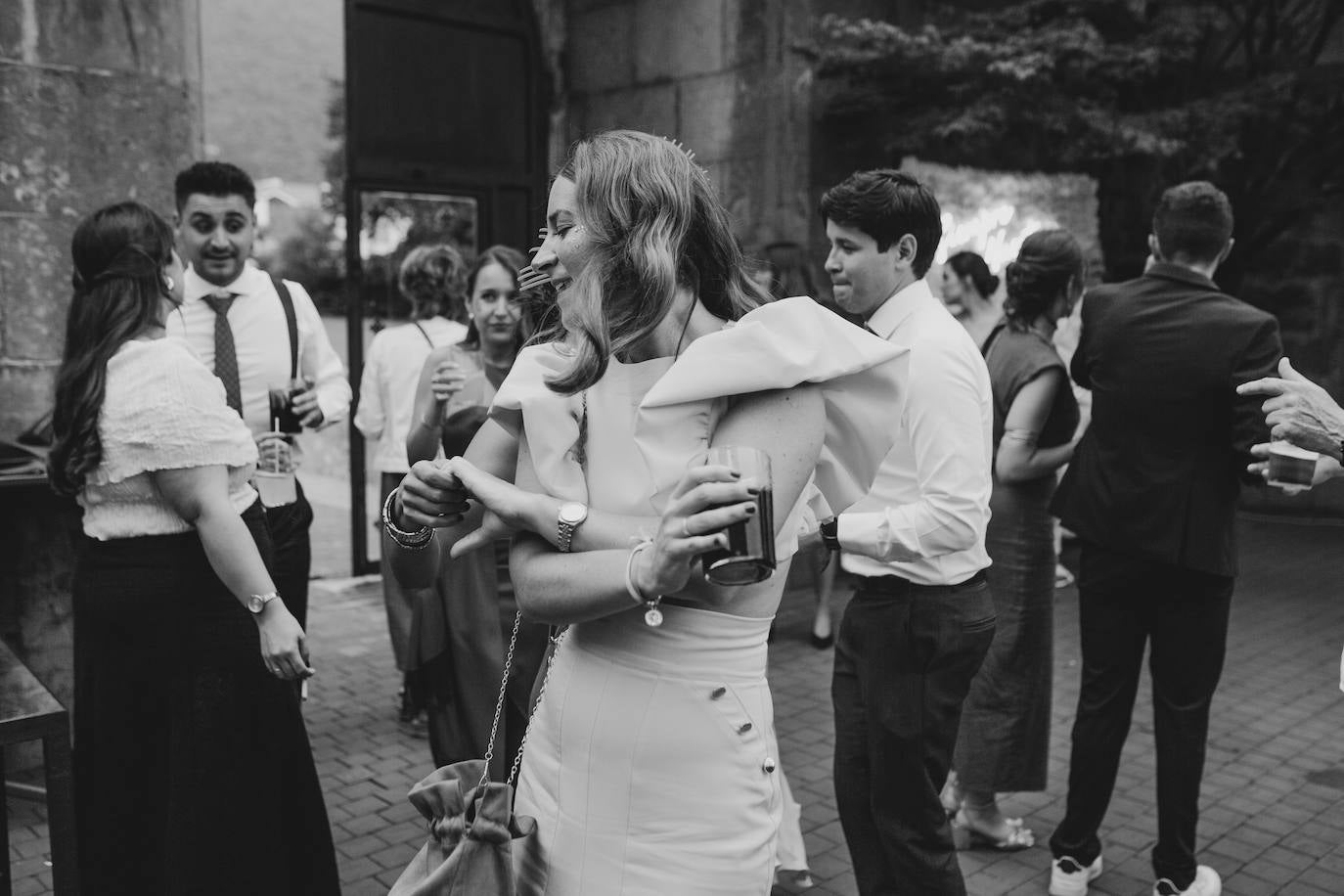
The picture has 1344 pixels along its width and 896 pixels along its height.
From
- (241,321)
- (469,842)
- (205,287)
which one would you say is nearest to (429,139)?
(205,287)

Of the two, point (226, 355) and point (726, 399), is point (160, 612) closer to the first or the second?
point (226, 355)

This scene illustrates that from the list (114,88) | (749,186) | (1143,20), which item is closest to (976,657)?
Result: (114,88)

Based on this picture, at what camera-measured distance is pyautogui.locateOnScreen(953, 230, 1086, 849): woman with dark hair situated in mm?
4102

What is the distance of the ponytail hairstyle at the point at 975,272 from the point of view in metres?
5.95

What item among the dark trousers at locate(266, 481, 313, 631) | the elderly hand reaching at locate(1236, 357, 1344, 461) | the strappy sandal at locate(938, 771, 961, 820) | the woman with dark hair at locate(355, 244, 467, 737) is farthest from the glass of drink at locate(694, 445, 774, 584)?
the woman with dark hair at locate(355, 244, 467, 737)

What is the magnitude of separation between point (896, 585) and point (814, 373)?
1.50 m

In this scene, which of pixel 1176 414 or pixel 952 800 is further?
pixel 952 800

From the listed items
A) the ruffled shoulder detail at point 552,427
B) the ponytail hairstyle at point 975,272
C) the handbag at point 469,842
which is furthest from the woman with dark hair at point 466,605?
the ponytail hairstyle at point 975,272

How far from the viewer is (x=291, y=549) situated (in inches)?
167

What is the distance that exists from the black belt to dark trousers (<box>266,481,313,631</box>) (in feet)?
6.80

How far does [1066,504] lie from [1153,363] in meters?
0.55

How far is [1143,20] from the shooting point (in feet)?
28.1

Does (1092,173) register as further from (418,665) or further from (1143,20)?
(418,665)

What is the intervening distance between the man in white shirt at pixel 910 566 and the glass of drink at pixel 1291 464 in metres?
→ 0.67
